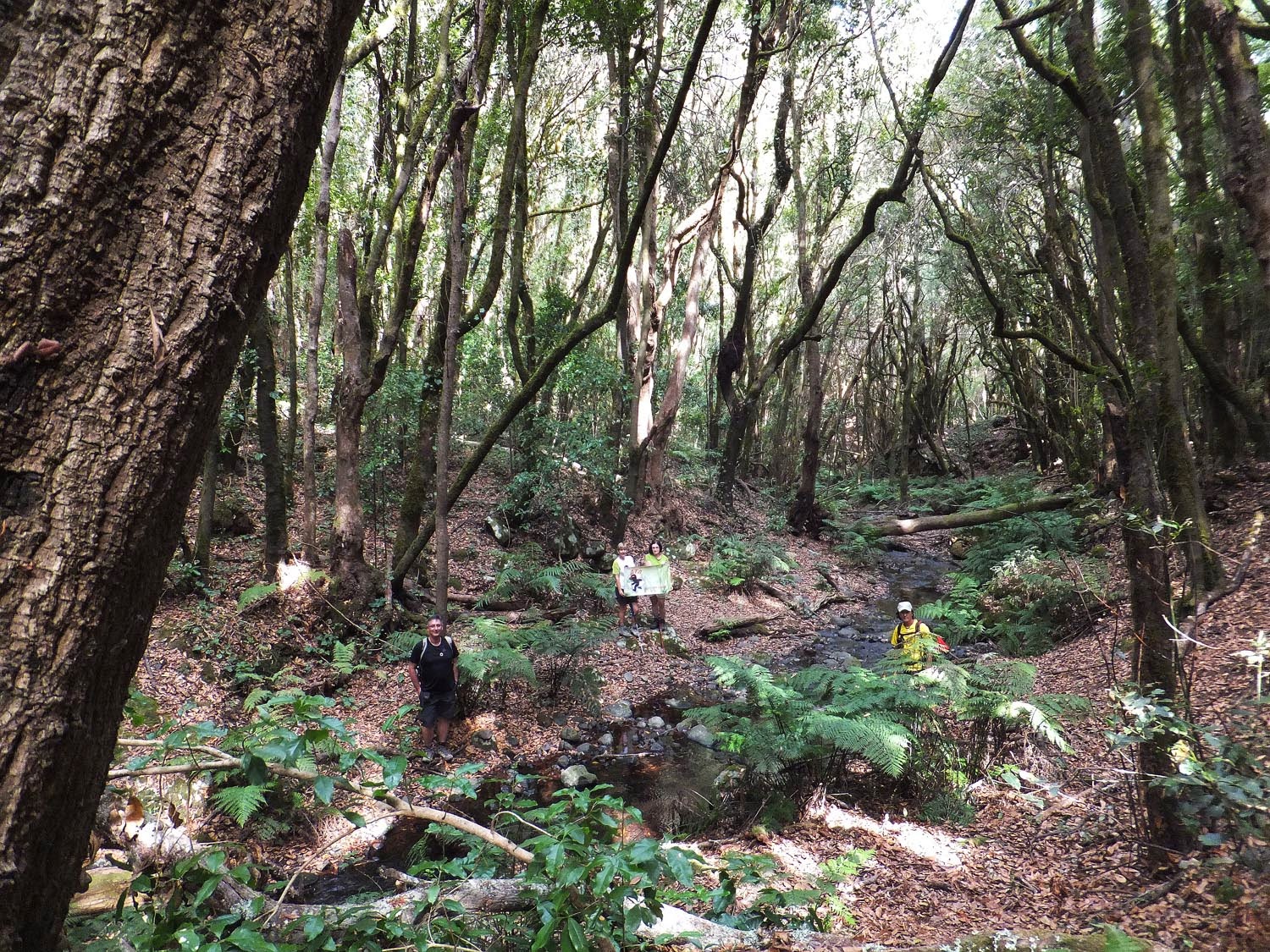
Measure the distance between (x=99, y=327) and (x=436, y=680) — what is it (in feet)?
20.6

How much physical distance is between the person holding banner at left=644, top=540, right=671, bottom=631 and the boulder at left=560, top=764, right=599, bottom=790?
4.19 metres

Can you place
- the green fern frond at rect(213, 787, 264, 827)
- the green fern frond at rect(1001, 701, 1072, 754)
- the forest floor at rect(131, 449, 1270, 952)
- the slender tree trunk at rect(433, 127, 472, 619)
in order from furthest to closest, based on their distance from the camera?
the slender tree trunk at rect(433, 127, 472, 619) < the green fern frond at rect(1001, 701, 1072, 754) < the green fern frond at rect(213, 787, 264, 827) < the forest floor at rect(131, 449, 1270, 952)

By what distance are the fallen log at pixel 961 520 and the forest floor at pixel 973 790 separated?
1.95 meters

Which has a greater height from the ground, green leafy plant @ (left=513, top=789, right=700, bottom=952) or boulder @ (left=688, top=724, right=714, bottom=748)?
green leafy plant @ (left=513, top=789, right=700, bottom=952)

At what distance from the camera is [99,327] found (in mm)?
1275

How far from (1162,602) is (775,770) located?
296cm

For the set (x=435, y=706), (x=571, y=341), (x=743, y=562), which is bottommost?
(x=435, y=706)

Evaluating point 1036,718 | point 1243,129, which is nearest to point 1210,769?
point 1036,718

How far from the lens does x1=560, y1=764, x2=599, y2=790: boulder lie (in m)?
6.61

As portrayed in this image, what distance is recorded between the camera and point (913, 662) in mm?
6535

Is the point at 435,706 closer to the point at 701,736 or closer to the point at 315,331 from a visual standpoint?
the point at 701,736

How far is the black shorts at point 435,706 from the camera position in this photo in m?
7.03

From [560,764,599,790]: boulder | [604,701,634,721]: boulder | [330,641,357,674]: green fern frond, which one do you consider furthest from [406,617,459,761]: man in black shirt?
[604,701,634,721]: boulder

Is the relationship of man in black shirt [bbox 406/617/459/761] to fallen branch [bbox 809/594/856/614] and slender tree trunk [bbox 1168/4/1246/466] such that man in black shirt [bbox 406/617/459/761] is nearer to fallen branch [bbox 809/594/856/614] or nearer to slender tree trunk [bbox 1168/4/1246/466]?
fallen branch [bbox 809/594/856/614]
